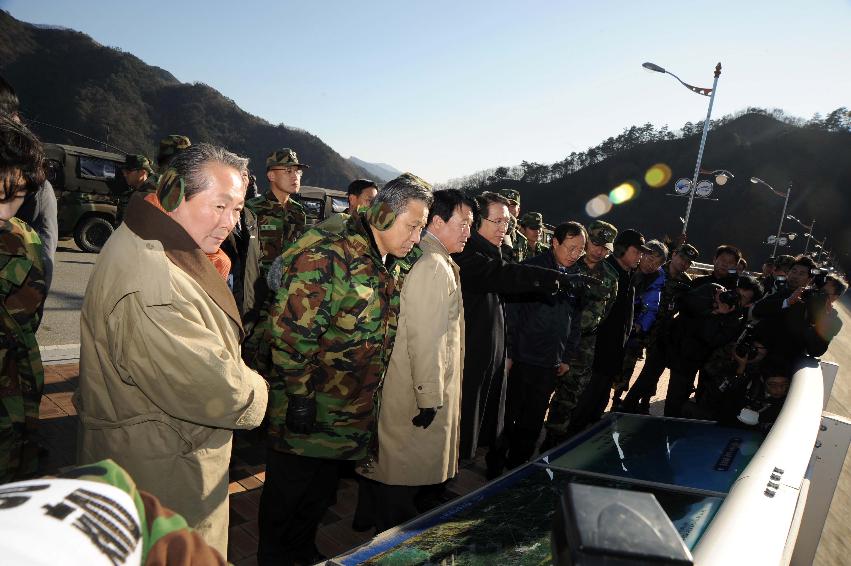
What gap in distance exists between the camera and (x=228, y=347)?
1672 mm

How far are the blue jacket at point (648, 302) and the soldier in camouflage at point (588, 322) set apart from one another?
4.22 ft

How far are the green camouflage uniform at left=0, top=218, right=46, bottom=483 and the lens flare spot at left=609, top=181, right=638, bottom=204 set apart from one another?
8004 centimetres

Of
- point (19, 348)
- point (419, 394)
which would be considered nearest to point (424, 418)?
point (419, 394)

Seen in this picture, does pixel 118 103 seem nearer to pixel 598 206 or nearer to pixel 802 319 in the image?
pixel 598 206

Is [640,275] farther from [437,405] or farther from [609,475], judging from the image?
[437,405]

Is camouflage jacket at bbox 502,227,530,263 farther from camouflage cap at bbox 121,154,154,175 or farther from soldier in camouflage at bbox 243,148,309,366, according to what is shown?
camouflage cap at bbox 121,154,154,175

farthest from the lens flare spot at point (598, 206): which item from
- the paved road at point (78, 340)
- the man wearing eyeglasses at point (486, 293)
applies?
the man wearing eyeglasses at point (486, 293)

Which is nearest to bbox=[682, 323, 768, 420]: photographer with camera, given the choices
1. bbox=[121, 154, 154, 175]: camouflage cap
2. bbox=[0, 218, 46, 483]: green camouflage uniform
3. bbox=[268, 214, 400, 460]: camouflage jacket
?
bbox=[268, 214, 400, 460]: camouflage jacket

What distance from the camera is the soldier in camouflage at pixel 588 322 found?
399cm

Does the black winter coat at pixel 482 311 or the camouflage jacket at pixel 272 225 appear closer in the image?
the black winter coat at pixel 482 311

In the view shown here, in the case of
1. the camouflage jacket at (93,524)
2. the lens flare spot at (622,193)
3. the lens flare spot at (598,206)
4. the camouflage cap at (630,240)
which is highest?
the lens flare spot at (622,193)

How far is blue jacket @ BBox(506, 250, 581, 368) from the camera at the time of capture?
3.65 m

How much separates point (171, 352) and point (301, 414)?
87 centimetres

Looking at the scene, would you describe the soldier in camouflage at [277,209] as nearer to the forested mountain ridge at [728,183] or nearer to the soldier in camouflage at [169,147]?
the soldier in camouflage at [169,147]
